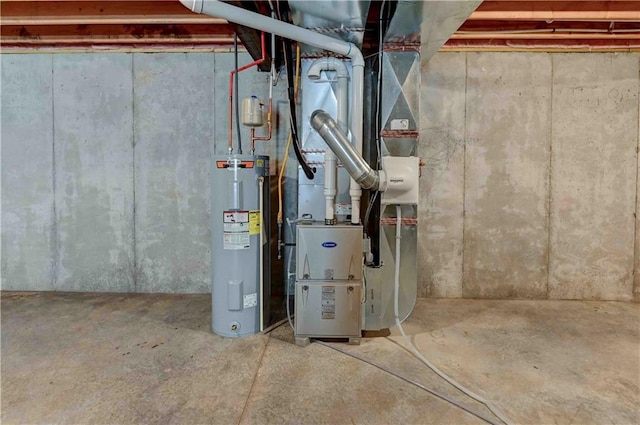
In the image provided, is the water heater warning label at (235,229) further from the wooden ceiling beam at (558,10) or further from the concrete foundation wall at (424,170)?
the wooden ceiling beam at (558,10)

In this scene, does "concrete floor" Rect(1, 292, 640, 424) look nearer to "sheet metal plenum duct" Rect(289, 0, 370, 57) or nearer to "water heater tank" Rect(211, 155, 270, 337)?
"water heater tank" Rect(211, 155, 270, 337)

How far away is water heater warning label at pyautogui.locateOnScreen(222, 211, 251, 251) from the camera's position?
7.07 ft

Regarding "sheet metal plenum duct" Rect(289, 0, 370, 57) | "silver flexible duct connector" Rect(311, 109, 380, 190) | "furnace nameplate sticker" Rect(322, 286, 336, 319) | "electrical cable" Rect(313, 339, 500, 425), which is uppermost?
"sheet metal plenum duct" Rect(289, 0, 370, 57)

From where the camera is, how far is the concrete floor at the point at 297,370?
59.4 inches

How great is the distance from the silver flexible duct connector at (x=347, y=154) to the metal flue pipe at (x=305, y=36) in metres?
0.16

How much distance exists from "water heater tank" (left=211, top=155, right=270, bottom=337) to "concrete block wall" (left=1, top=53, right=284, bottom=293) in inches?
33.1

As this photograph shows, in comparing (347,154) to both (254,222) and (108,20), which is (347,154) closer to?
(254,222)

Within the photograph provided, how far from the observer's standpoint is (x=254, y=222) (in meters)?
2.21

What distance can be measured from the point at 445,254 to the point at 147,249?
113 inches

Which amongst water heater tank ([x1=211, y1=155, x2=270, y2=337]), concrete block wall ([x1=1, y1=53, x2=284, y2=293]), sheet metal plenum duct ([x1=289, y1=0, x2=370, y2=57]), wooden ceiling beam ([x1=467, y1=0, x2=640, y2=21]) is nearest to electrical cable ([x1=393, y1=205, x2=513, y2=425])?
water heater tank ([x1=211, y1=155, x2=270, y2=337])

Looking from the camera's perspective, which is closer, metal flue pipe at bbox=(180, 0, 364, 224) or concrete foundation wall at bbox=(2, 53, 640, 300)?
metal flue pipe at bbox=(180, 0, 364, 224)

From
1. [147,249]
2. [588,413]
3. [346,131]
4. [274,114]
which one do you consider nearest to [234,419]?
[588,413]

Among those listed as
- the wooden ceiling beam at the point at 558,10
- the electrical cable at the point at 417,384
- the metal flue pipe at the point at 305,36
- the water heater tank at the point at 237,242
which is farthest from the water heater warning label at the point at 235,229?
the wooden ceiling beam at the point at 558,10

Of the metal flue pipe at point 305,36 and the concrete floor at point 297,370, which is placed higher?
the metal flue pipe at point 305,36
